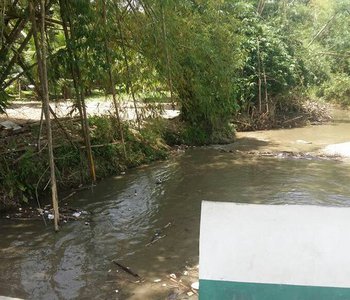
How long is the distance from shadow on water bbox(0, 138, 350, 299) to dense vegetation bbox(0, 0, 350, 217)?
0.90m

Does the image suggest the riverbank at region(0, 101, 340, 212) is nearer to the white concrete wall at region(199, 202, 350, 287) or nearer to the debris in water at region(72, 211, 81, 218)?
the debris in water at region(72, 211, 81, 218)

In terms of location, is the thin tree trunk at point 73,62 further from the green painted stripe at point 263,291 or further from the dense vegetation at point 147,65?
the green painted stripe at point 263,291

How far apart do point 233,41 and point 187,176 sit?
4074 mm

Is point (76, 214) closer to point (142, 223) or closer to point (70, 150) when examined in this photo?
point (142, 223)

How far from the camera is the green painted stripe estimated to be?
230 centimetres

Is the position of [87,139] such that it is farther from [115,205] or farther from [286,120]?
[286,120]

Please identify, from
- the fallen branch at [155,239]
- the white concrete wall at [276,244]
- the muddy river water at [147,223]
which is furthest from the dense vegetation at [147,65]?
the white concrete wall at [276,244]

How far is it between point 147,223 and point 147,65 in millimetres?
2956

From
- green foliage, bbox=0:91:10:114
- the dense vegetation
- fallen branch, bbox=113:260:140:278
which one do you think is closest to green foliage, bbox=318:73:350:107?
the dense vegetation

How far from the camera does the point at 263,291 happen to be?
233 centimetres

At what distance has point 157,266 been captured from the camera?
457 cm

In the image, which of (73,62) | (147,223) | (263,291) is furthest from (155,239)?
(263,291)

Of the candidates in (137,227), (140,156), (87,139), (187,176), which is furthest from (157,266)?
(140,156)

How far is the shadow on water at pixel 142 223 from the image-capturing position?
431 cm
